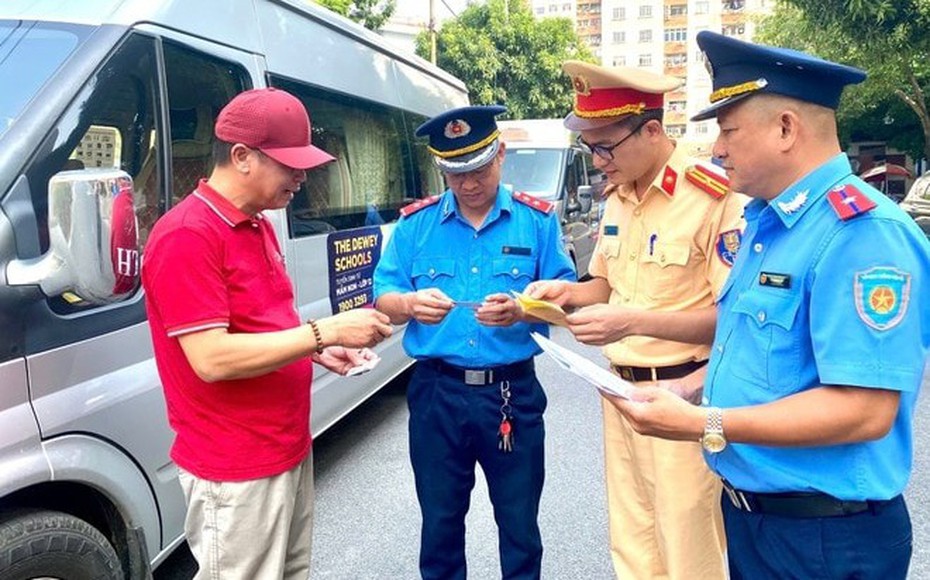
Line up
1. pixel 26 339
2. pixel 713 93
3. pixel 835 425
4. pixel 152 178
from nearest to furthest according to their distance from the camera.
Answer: pixel 835 425, pixel 713 93, pixel 26 339, pixel 152 178

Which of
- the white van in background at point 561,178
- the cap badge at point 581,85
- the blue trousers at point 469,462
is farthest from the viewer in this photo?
the white van in background at point 561,178

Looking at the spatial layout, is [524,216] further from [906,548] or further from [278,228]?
[906,548]

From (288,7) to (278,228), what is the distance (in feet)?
3.75

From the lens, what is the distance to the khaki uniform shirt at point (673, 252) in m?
2.07

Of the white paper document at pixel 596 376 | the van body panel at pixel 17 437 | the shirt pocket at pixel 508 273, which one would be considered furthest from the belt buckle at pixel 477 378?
the van body panel at pixel 17 437

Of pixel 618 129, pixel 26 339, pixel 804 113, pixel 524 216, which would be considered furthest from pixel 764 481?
pixel 26 339

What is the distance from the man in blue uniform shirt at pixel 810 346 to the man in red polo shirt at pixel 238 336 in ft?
3.14

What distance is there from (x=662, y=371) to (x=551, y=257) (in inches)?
23.5

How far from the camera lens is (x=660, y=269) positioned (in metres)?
2.14

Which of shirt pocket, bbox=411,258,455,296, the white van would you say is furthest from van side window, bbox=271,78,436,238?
shirt pocket, bbox=411,258,455,296

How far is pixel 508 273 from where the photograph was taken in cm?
247

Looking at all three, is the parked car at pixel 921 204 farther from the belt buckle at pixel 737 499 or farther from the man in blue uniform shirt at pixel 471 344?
the belt buckle at pixel 737 499

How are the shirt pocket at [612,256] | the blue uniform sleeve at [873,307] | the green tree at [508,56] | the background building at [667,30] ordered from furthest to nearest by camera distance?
the background building at [667,30], the green tree at [508,56], the shirt pocket at [612,256], the blue uniform sleeve at [873,307]

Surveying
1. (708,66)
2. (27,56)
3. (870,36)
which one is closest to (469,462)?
(708,66)
